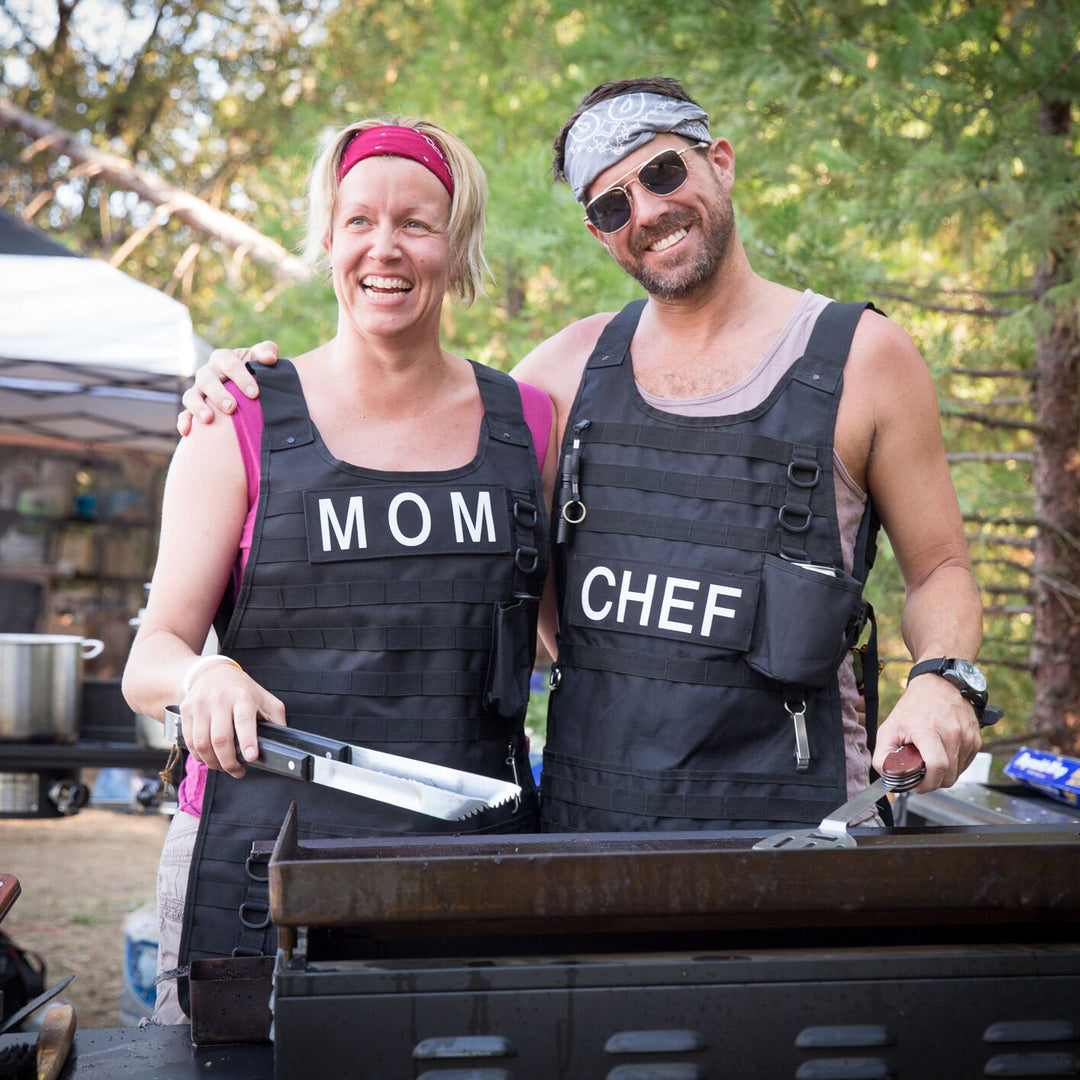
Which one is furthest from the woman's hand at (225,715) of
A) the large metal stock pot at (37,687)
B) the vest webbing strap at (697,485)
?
the large metal stock pot at (37,687)

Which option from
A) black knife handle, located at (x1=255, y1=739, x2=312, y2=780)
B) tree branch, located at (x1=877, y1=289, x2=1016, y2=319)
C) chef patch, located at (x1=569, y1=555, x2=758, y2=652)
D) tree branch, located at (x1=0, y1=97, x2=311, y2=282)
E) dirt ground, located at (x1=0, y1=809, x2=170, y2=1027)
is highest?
tree branch, located at (x1=0, y1=97, x2=311, y2=282)

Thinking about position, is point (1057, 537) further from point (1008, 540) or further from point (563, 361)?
point (563, 361)

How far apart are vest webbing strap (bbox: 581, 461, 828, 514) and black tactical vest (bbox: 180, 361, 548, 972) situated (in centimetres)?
22

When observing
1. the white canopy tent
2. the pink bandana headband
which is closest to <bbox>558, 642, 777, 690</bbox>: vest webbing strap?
the pink bandana headband

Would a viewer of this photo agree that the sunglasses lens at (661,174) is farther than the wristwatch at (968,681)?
Yes

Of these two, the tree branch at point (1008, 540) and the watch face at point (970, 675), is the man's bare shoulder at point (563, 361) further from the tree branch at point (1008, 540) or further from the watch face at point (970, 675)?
the tree branch at point (1008, 540)

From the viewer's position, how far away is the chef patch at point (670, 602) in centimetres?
196

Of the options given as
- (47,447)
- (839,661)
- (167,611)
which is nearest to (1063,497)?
(839,661)

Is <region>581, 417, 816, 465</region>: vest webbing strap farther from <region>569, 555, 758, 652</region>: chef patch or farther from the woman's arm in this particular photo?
the woman's arm

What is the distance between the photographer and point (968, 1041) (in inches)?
46.8

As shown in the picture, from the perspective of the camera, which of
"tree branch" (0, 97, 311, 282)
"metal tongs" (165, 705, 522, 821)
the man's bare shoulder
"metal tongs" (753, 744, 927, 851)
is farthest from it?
"tree branch" (0, 97, 311, 282)

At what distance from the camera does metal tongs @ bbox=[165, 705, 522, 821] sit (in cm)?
140

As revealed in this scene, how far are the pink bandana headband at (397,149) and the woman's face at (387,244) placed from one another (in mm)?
11

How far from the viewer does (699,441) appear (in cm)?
206
